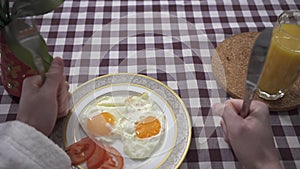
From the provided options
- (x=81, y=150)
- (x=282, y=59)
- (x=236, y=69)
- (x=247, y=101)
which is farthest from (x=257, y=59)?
(x=81, y=150)

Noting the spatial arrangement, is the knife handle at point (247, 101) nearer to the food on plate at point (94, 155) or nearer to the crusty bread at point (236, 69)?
the crusty bread at point (236, 69)

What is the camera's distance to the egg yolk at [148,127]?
88cm

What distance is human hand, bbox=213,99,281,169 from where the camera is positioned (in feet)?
2.80

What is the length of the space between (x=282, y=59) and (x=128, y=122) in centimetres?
44

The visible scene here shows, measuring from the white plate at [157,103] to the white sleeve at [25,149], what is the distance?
109 mm

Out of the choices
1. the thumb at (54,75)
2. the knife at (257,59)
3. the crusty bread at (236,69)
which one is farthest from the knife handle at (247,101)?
the thumb at (54,75)

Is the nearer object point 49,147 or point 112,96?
point 49,147

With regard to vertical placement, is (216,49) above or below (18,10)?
below

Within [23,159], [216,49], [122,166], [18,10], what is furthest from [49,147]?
[216,49]

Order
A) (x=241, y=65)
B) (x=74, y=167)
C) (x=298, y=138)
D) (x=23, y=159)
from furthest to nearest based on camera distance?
(x=241, y=65), (x=298, y=138), (x=74, y=167), (x=23, y=159)

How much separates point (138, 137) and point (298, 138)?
1.41 ft

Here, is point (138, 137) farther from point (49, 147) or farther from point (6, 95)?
point (6, 95)

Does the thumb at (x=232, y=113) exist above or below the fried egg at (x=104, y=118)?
above

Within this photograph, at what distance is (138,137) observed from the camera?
879mm
